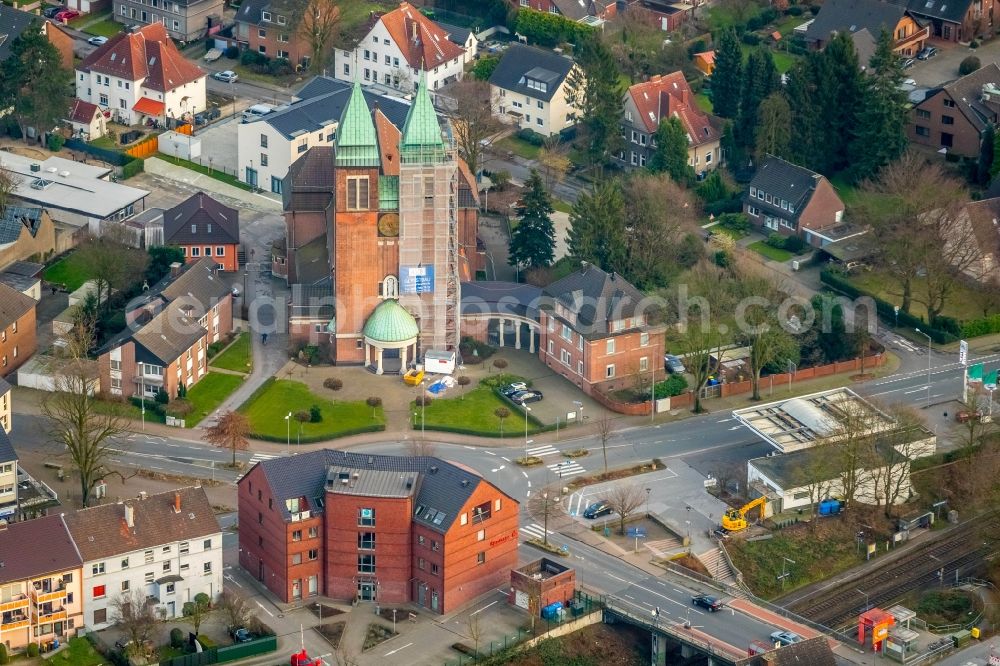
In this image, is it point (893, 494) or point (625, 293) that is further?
point (625, 293)

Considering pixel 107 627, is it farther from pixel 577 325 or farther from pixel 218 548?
pixel 577 325

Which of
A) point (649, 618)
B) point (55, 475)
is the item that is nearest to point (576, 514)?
point (649, 618)

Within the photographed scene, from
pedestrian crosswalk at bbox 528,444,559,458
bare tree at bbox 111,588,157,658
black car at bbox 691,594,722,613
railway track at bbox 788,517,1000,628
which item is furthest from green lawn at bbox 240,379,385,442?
railway track at bbox 788,517,1000,628

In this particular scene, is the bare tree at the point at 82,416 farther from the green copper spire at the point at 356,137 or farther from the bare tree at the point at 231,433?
the green copper spire at the point at 356,137

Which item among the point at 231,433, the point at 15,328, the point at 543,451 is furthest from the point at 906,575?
the point at 15,328

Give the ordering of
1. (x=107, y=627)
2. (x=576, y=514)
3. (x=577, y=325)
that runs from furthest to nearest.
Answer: (x=577, y=325) → (x=576, y=514) → (x=107, y=627)

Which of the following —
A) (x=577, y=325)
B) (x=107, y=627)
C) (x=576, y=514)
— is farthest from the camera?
(x=577, y=325)

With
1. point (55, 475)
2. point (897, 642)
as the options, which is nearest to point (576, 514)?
point (897, 642)
